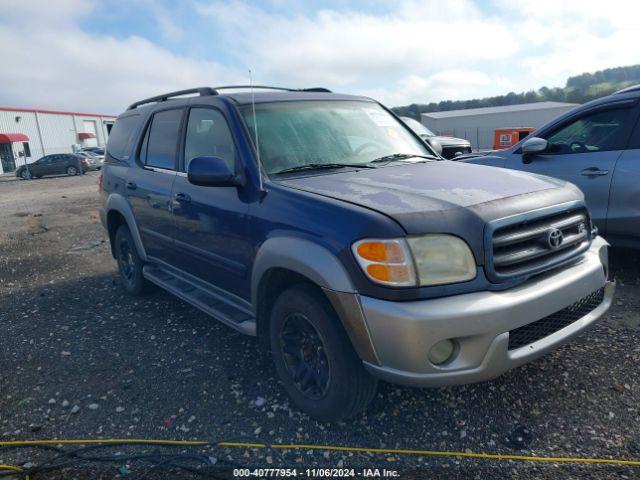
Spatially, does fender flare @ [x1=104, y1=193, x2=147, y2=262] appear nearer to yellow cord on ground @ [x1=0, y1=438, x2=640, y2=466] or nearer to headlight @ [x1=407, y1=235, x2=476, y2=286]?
yellow cord on ground @ [x1=0, y1=438, x2=640, y2=466]

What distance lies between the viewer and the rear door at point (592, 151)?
432 centimetres

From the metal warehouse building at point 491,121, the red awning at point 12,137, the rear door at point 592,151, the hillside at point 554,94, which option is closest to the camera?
the rear door at point 592,151

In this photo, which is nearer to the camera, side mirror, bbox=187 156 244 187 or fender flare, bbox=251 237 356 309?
fender flare, bbox=251 237 356 309

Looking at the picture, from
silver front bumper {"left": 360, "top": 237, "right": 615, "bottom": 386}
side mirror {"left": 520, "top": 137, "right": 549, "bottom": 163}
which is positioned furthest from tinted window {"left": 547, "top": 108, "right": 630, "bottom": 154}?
silver front bumper {"left": 360, "top": 237, "right": 615, "bottom": 386}

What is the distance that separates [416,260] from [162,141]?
2.85 meters

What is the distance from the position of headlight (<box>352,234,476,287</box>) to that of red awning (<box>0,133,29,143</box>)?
45345 mm

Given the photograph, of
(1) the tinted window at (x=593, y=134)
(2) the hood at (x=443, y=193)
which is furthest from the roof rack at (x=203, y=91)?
(1) the tinted window at (x=593, y=134)

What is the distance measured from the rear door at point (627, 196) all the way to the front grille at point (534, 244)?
1.90 m

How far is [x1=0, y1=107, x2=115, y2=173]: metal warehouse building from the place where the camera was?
131 feet

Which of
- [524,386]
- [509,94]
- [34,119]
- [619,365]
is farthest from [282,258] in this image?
[509,94]

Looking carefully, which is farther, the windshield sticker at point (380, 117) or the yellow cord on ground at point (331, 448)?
the windshield sticker at point (380, 117)

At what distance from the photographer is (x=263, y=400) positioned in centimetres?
296

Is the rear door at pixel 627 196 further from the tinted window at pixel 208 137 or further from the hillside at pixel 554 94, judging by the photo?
the hillside at pixel 554 94

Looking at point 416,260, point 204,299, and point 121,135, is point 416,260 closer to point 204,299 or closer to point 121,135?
point 204,299
